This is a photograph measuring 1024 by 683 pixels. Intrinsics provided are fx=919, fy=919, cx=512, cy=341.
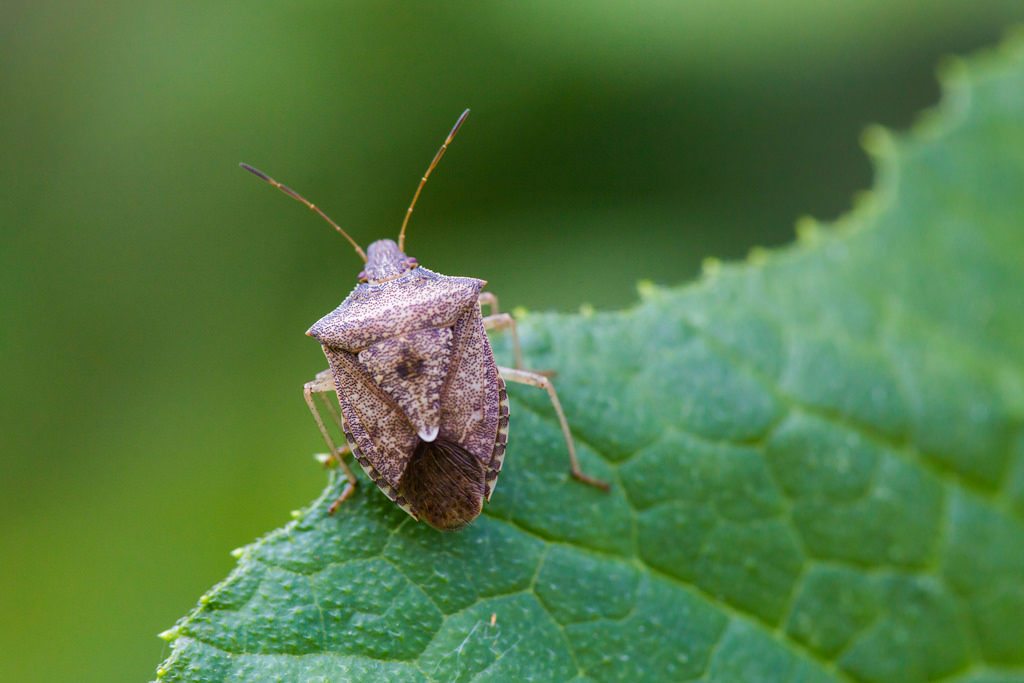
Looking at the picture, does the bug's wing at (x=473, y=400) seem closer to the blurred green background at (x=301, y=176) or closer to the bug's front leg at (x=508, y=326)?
the bug's front leg at (x=508, y=326)

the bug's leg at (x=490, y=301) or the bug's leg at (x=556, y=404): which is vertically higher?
the bug's leg at (x=490, y=301)

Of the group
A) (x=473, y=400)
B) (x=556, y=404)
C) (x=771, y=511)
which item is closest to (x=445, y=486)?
(x=473, y=400)

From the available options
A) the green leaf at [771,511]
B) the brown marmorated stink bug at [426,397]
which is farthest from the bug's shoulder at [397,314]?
the green leaf at [771,511]

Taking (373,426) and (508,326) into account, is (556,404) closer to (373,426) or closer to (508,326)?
(508,326)

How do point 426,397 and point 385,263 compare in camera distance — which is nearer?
point 426,397

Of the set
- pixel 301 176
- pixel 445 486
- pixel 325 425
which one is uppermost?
pixel 301 176
